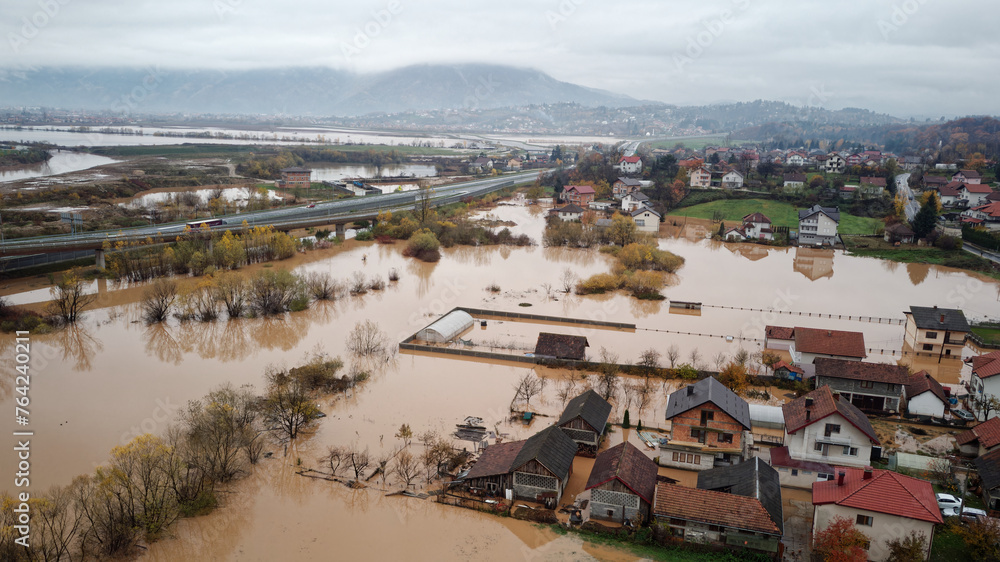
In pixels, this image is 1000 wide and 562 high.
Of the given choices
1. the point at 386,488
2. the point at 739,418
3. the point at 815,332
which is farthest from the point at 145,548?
the point at 815,332

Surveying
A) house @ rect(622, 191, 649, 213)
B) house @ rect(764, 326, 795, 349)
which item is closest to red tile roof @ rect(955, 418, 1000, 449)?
house @ rect(764, 326, 795, 349)

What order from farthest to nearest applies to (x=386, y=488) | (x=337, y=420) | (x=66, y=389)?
(x=66, y=389), (x=337, y=420), (x=386, y=488)

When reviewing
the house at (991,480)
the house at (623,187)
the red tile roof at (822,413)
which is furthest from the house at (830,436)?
the house at (623,187)

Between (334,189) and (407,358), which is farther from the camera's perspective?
(334,189)

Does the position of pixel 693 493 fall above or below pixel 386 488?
above

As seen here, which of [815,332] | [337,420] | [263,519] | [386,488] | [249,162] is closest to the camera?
[263,519]

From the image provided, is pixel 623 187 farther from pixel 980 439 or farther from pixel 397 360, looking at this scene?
pixel 980 439

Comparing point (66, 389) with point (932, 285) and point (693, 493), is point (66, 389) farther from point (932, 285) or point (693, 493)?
point (932, 285)
